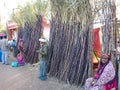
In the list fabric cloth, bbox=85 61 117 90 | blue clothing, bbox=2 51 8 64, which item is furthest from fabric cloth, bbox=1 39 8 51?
fabric cloth, bbox=85 61 117 90

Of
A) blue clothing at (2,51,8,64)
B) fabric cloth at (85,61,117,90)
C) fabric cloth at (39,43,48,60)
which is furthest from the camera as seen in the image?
blue clothing at (2,51,8,64)

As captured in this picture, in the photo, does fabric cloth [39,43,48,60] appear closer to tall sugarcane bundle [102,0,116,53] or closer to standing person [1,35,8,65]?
tall sugarcane bundle [102,0,116,53]

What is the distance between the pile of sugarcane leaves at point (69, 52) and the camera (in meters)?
9.06

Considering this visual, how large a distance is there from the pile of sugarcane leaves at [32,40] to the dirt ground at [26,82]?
1.43m

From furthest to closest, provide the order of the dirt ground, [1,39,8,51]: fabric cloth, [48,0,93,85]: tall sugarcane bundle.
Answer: [1,39,8,51]: fabric cloth
the dirt ground
[48,0,93,85]: tall sugarcane bundle

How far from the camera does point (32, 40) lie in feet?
47.8

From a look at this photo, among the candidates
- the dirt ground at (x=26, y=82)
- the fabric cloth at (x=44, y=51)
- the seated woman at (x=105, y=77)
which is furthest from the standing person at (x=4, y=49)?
the seated woman at (x=105, y=77)

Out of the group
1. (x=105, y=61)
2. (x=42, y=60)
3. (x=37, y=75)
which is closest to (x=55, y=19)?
(x=42, y=60)

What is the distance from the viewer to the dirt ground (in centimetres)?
954

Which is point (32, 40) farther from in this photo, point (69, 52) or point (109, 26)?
point (109, 26)

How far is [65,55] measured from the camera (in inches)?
398

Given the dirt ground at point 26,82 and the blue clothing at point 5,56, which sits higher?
the blue clothing at point 5,56

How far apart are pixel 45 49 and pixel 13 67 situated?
406 cm

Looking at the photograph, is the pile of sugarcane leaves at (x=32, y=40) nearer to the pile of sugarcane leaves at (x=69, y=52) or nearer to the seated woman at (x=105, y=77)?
the pile of sugarcane leaves at (x=69, y=52)
